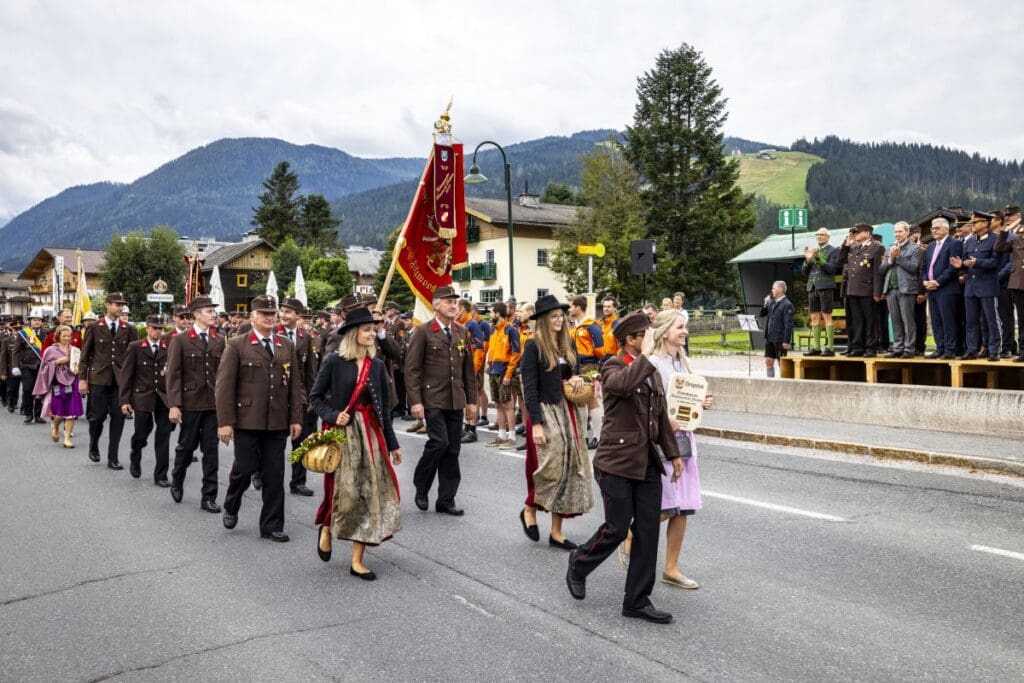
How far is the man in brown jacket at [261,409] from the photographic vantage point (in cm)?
714

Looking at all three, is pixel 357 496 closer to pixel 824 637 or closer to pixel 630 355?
pixel 630 355

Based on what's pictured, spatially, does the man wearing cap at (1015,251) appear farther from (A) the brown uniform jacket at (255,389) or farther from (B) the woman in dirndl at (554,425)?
(A) the brown uniform jacket at (255,389)

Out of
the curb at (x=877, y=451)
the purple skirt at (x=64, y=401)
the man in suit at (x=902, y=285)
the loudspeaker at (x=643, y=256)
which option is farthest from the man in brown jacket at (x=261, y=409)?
the loudspeaker at (x=643, y=256)

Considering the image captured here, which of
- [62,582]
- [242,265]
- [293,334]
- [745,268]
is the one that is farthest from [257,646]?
[242,265]

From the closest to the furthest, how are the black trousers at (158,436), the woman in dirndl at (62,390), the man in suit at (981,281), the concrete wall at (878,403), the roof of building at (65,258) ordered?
the black trousers at (158,436) → the concrete wall at (878,403) → the man in suit at (981,281) → the woman in dirndl at (62,390) → the roof of building at (65,258)

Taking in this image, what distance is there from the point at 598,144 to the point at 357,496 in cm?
5249

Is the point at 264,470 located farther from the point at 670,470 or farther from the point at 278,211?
the point at 278,211

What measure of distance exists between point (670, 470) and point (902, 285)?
933 centimetres

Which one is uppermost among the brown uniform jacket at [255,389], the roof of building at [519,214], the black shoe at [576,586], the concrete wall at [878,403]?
the roof of building at [519,214]

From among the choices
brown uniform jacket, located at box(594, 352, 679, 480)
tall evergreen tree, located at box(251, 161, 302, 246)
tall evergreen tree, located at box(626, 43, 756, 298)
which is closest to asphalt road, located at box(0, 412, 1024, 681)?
brown uniform jacket, located at box(594, 352, 679, 480)

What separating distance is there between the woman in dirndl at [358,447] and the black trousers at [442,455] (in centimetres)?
149

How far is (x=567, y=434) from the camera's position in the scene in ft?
21.2

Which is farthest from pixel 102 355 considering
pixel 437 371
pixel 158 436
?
pixel 437 371

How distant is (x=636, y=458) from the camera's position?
16.0 feet
